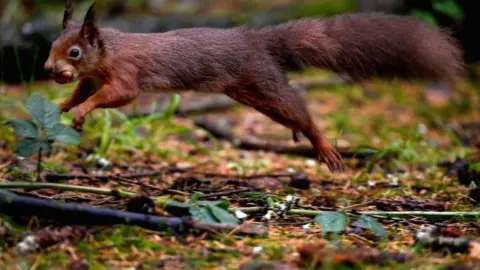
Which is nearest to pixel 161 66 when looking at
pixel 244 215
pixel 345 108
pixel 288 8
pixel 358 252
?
pixel 244 215

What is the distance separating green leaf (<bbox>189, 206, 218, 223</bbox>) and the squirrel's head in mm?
1051

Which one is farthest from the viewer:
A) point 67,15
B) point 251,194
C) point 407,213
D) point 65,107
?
point 65,107

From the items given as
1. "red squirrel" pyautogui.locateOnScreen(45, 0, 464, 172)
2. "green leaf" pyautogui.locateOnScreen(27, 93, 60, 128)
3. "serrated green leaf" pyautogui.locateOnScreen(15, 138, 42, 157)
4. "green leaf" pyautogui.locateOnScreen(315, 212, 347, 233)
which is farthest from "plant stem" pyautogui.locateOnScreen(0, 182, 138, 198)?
"green leaf" pyautogui.locateOnScreen(315, 212, 347, 233)

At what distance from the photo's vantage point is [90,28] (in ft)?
11.2

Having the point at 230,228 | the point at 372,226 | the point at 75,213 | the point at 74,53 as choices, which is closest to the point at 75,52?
the point at 74,53

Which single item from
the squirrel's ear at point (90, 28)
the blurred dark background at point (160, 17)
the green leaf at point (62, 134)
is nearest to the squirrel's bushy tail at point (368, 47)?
the squirrel's ear at point (90, 28)

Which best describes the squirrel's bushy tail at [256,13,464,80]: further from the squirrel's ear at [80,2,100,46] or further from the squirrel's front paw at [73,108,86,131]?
the squirrel's front paw at [73,108,86,131]

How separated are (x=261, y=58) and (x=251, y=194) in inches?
35.9

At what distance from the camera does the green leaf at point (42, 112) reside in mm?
3156

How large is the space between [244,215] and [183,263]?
1.89 feet

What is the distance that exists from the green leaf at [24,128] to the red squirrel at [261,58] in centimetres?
33

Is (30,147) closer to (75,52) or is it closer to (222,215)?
(75,52)

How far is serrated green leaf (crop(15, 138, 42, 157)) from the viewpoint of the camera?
10.3 feet

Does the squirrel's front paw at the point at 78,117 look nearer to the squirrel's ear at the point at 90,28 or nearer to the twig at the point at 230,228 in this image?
the squirrel's ear at the point at 90,28
